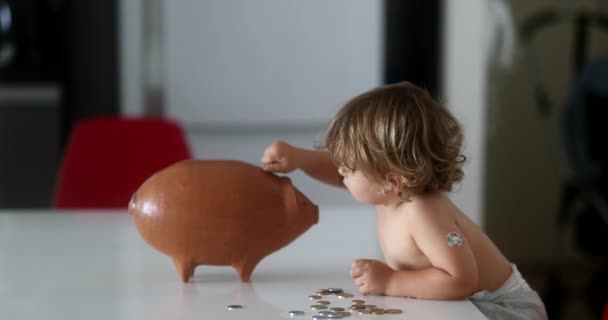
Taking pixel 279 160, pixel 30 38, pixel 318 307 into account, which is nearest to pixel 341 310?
pixel 318 307

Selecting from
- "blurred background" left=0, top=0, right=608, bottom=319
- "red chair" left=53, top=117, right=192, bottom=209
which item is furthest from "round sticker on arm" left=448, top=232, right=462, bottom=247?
"blurred background" left=0, top=0, right=608, bottom=319

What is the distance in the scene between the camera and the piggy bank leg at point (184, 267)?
3.74 ft

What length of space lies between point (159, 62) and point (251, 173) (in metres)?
1.96

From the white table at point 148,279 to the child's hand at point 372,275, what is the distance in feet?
0.04

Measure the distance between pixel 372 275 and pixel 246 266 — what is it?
0.17 m

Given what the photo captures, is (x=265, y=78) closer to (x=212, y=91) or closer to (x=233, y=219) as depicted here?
(x=212, y=91)

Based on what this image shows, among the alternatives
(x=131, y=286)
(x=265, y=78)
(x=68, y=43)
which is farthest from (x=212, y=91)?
(x=131, y=286)

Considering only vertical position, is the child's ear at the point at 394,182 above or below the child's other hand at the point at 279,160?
above

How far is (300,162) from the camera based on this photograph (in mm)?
1194

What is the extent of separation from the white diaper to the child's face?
0.15 meters

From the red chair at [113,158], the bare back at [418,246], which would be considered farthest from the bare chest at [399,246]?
the red chair at [113,158]

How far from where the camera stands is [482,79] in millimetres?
2916

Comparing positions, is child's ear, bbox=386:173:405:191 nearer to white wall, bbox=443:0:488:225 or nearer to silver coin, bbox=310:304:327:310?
silver coin, bbox=310:304:327:310

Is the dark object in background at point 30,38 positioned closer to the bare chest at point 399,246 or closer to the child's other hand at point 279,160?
the child's other hand at point 279,160
